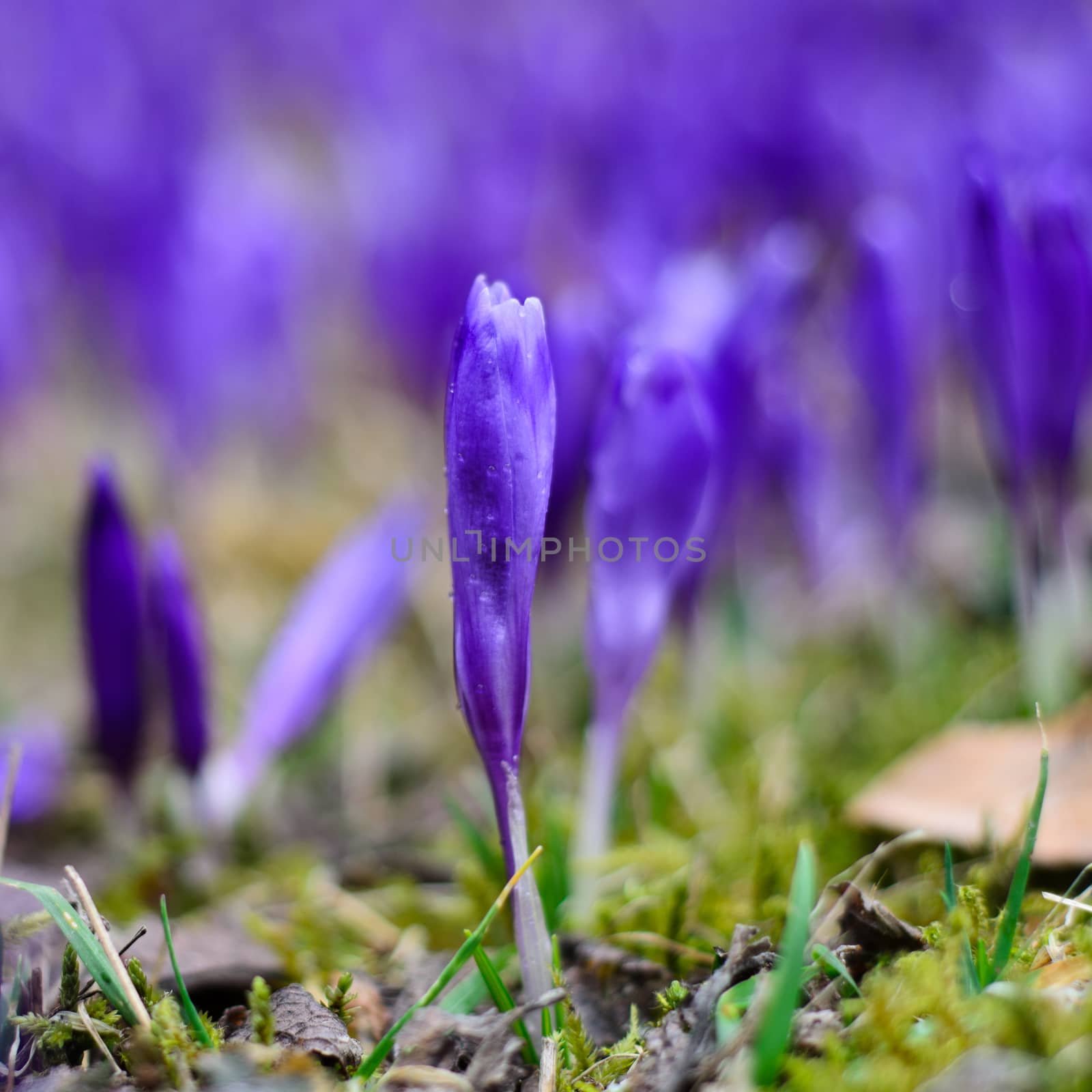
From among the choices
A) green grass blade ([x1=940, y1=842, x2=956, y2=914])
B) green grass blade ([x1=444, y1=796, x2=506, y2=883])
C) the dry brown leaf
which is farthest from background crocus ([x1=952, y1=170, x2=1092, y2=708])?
green grass blade ([x1=444, y1=796, x2=506, y2=883])

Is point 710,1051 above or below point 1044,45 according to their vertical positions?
below

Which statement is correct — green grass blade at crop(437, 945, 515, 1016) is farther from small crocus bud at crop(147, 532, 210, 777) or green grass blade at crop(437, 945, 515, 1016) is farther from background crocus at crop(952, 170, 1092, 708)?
background crocus at crop(952, 170, 1092, 708)

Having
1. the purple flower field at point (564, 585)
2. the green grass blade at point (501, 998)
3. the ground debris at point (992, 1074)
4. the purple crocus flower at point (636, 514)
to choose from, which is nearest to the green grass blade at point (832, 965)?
the purple flower field at point (564, 585)

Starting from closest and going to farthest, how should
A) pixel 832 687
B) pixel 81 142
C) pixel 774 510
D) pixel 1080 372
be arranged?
1. pixel 1080 372
2. pixel 832 687
3. pixel 774 510
4. pixel 81 142

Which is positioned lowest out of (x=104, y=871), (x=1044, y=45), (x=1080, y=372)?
(x=104, y=871)

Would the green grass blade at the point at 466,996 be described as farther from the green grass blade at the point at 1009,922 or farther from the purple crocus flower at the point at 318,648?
the purple crocus flower at the point at 318,648

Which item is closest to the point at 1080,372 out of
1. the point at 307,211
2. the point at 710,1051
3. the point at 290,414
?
the point at 710,1051

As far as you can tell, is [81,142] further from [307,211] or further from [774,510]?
[774,510]

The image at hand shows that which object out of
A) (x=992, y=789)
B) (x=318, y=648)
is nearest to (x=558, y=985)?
(x=992, y=789)
